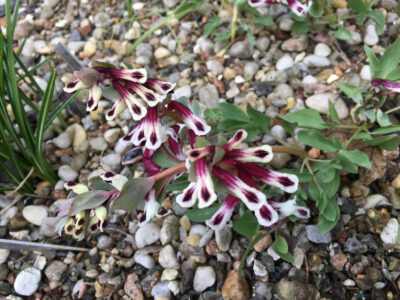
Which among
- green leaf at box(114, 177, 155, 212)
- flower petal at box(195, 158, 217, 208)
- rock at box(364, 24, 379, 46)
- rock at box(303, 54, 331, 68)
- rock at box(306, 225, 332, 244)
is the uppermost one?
flower petal at box(195, 158, 217, 208)

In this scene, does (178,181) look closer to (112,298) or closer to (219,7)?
(112,298)

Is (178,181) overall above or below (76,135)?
above

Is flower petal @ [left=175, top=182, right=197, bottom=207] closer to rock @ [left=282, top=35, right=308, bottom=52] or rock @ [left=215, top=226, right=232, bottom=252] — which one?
rock @ [left=215, top=226, right=232, bottom=252]

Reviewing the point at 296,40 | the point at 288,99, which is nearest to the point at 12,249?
the point at 288,99

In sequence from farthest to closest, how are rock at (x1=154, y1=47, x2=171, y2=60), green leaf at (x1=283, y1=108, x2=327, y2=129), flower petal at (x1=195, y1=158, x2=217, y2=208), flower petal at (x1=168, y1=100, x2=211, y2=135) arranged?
rock at (x1=154, y1=47, x2=171, y2=60) < green leaf at (x1=283, y1=108, x2=327, y2=129) < flower petal at (x1=168, y1=100, x2=211, y2=135) < flower petal at (x1=195, y1=158, x2=217, y2=208)

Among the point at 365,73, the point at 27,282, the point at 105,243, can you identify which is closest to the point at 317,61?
the point at 365,73

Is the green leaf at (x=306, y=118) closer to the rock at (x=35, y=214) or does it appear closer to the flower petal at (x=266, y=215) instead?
the flower petal at (x=266, y=215)

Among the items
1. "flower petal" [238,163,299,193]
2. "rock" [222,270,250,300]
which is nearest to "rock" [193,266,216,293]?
"rock" [222,270,250,300]
